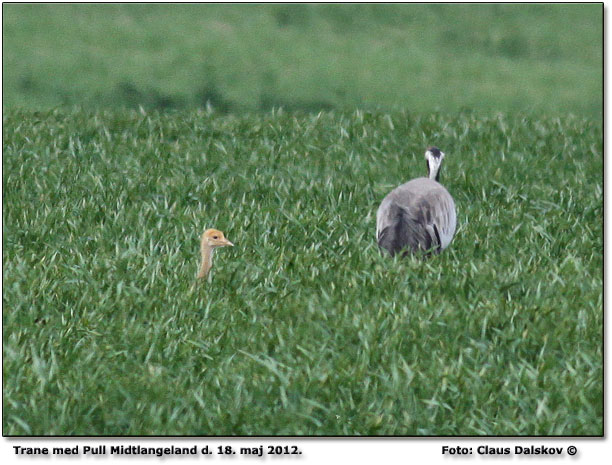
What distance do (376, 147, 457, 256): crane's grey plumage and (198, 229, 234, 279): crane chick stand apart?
1.31 m

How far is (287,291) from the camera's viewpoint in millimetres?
6656

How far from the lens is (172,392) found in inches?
209

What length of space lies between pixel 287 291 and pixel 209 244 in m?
0.62

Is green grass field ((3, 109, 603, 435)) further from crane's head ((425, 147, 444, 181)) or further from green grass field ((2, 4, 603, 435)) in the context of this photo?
crane's head ((425, 147, 444, 181))

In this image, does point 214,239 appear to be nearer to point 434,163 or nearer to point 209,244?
point 209,244

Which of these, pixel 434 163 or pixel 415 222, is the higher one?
pixel 434 163

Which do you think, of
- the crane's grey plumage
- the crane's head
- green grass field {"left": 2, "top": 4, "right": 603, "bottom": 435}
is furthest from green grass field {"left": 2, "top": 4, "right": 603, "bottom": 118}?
the crane's grey plumage

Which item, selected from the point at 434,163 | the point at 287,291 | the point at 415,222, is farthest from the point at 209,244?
the point at 434,163

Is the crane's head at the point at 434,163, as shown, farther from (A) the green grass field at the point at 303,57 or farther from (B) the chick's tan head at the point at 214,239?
(A) the green grass field at the point at 303,57

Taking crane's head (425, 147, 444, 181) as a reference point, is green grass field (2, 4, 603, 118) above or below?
above

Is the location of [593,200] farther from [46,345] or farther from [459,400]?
[46,345]

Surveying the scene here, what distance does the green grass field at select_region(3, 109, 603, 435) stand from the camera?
518 cm

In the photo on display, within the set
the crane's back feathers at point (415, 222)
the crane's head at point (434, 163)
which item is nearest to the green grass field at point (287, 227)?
the crane's back feathers at point (415, 222)

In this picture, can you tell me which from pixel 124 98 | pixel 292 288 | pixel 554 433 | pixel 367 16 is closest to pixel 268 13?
pixel 367 16
